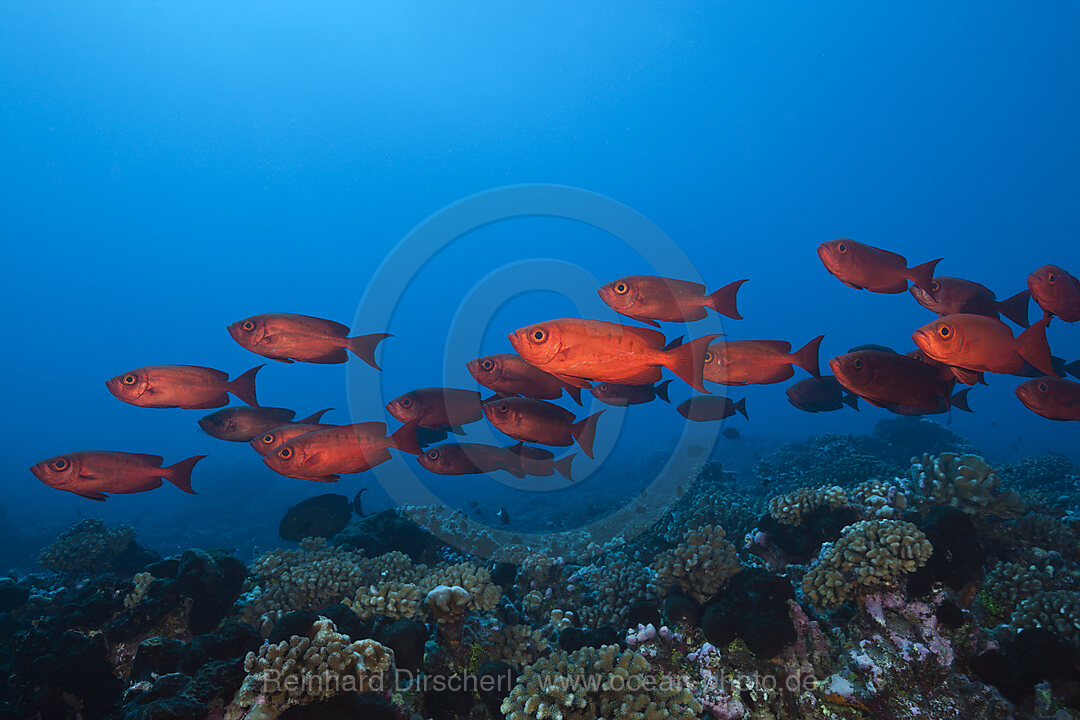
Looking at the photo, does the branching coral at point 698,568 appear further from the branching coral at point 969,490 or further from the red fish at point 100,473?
the red fish at point 100,473

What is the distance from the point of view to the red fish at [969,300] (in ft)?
13.9

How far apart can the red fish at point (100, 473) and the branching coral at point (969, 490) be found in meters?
9.00

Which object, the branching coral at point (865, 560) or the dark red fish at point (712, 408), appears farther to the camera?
the dark red fish at point (712, 408)

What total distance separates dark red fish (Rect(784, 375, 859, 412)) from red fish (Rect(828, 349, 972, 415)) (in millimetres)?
1426

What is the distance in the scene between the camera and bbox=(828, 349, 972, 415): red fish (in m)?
3.58

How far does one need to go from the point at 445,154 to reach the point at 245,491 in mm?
101116

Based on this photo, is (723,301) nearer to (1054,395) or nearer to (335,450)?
(1054,395)

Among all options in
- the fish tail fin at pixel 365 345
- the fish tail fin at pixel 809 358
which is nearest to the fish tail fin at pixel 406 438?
the fish tail fin at pixel 365 345

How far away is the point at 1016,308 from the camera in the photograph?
433 cm

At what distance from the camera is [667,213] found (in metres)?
107

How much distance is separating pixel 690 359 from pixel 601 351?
2.20 ft

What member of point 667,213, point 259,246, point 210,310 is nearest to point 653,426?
point 667,213

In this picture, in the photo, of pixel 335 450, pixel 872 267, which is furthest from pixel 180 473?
pixel 872 267

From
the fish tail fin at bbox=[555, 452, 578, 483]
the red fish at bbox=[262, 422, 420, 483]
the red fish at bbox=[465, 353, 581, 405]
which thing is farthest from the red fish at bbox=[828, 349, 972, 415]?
the red fish at bbox=[262, 422, 420, 483]
